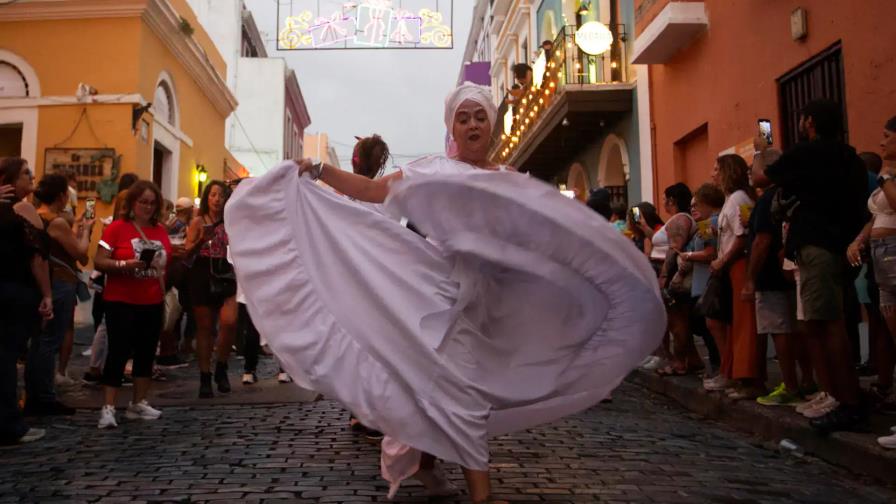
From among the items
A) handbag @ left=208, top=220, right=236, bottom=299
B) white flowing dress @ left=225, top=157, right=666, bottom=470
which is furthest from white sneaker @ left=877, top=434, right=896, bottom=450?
handbag @ left=208, top=220, right=236, bottom=299

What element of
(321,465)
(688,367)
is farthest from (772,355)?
(321,465)

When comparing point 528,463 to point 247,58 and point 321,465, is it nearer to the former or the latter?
point 321,465

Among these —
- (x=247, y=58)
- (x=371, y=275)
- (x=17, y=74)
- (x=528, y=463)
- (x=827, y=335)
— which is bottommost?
(x=528, y=463)

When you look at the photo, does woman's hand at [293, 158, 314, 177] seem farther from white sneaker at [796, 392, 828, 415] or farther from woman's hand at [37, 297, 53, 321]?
white sneaker at [796, 392, 828, 415]

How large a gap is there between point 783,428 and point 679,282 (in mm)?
2252

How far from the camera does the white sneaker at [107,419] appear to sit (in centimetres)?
512

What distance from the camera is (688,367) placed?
7.37m

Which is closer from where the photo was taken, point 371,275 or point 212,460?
point 371,275

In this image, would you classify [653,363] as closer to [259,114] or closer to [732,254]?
[732,254]

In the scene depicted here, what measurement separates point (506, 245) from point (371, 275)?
60 cm

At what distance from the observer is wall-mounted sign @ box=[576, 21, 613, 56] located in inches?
539

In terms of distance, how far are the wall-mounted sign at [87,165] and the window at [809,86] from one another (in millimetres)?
11585

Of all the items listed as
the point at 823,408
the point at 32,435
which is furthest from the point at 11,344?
the point at 823,408

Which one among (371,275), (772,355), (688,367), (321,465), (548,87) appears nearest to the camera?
(371,275)
